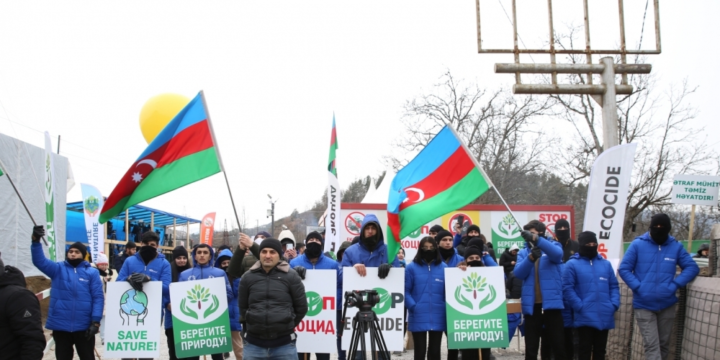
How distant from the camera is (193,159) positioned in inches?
293

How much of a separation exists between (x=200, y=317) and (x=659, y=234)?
553 cm

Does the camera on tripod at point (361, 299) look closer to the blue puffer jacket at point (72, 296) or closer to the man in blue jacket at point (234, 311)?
the man in blue jacket at point (234, 311)

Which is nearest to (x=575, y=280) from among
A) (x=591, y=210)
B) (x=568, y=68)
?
(x=591, y=210)

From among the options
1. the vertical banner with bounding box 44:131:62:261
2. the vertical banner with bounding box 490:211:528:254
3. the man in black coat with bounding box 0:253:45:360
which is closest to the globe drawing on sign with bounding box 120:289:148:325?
the vertical banner with bounding box 44:131:62:261

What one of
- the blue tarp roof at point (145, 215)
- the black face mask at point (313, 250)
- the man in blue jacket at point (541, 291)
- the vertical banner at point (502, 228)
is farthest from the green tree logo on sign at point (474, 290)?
the blue tarp roof at point (145, 215)

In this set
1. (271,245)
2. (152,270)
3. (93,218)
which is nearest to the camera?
(271,245)

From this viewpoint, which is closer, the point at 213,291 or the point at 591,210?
the point at 213,291

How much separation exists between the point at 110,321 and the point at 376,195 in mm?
14964

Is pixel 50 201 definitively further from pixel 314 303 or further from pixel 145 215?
pixel 145 215

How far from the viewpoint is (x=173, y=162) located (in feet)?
24.3

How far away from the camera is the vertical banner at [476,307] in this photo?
7500mm

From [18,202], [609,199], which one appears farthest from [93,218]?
[609,199]

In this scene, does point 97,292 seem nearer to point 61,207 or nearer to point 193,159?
point 193,159

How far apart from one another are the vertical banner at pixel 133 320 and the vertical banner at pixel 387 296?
230cm
